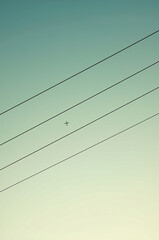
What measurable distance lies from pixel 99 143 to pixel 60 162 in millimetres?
925

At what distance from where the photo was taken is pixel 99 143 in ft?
20.0

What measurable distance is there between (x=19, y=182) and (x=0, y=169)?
52cm

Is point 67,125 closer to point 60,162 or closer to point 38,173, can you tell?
point 60,162

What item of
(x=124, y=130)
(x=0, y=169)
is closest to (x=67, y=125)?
(x=124, y=130)

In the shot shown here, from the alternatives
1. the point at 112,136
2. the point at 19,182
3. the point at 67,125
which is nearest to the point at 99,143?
the point at 112,136

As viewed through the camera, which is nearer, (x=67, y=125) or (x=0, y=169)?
(x=0, y=169)

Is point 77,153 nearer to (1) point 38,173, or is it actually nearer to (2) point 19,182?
(1) point 38,173

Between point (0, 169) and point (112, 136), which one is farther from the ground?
point (0, 169)

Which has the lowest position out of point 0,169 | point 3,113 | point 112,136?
point 112,136

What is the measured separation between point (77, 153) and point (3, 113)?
176 centimetres

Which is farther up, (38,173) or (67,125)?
(67,125)

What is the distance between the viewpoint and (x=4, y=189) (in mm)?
5965

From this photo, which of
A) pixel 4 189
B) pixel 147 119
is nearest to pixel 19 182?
pixel 4 189

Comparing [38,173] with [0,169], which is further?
[38,173]
